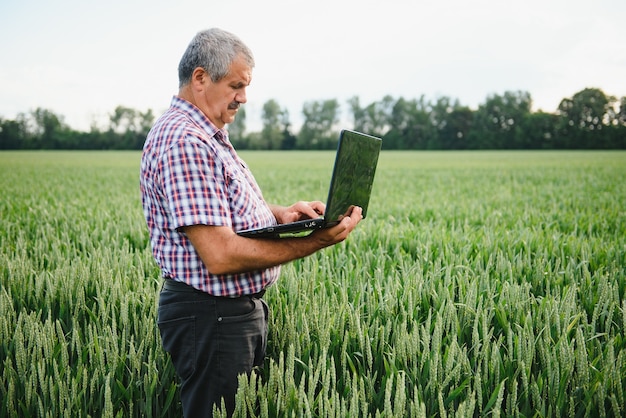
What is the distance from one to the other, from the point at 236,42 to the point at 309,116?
330 ft

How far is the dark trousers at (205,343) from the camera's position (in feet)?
6.48

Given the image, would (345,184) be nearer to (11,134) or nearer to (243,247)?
(243,247)

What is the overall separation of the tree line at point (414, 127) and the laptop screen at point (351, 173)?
8300cm

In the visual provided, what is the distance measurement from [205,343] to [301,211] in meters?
0.81

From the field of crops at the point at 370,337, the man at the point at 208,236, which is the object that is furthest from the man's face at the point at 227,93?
the field of crops at the point at 370,337

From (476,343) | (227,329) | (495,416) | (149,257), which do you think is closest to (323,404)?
(227,329)

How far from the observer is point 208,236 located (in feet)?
5.90

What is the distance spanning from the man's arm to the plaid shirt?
0.18ft

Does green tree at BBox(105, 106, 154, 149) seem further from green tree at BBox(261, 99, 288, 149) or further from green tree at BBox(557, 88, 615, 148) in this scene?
green tree at BBox(557, 88, 615, 148)

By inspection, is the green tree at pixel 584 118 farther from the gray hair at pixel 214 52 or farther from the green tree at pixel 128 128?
the gray hair at pixel 214 52

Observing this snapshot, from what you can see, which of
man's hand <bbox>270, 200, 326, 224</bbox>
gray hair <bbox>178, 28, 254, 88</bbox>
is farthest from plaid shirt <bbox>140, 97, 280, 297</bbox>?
man's hand <bbox>270, 200, 326, 224</bbox>

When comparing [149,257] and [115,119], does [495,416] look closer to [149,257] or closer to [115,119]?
[149,257]

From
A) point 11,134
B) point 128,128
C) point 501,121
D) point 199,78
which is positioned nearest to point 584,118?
point 501,121

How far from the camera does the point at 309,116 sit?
100812 millimetres
